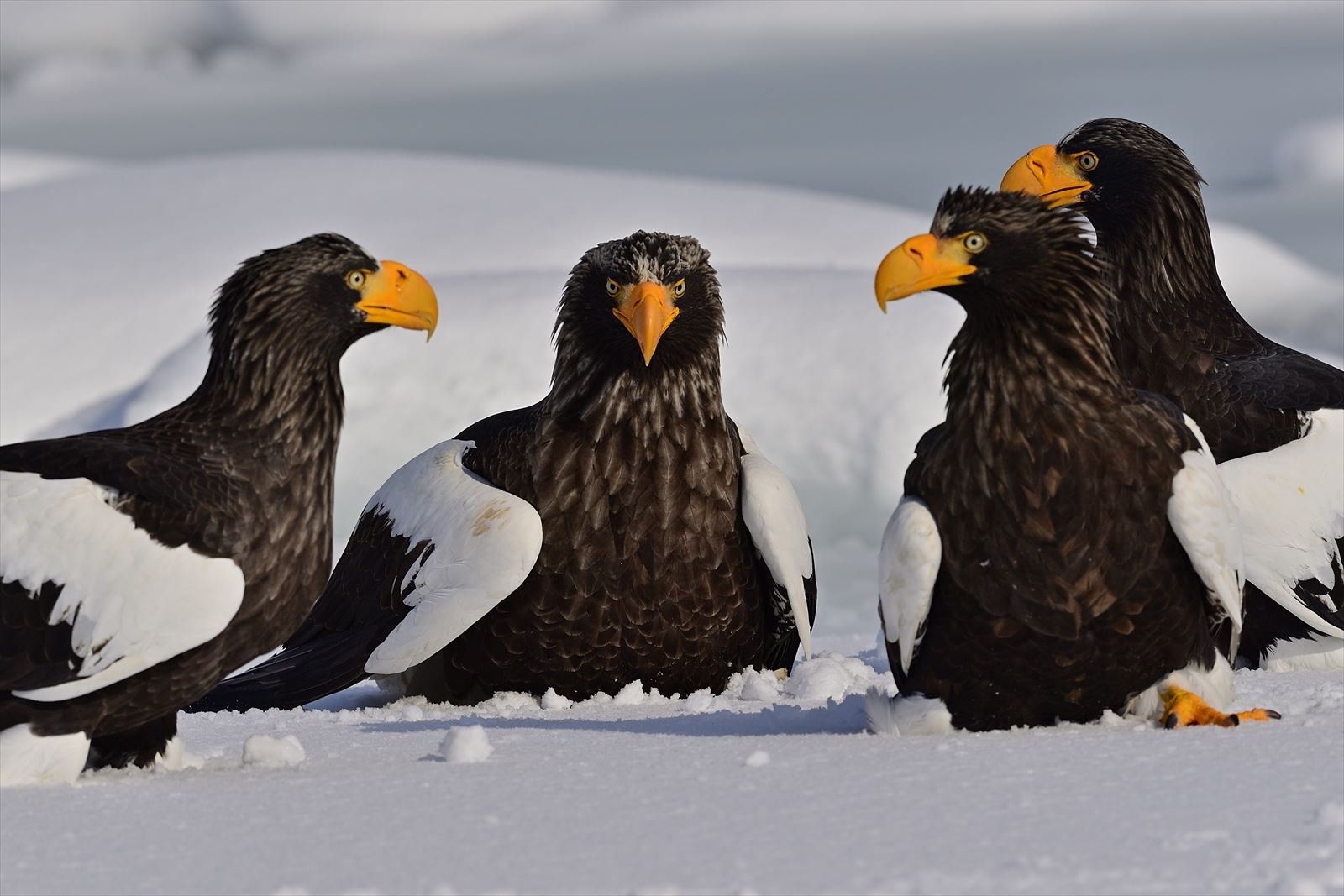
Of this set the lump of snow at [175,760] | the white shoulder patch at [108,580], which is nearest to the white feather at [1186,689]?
the white shoulder patch at [108,580]

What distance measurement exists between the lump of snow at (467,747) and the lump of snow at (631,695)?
4.87 ft

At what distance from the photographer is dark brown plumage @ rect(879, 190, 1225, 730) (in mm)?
4598

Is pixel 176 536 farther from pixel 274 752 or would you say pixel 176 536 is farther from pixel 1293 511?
pixel 1293 511

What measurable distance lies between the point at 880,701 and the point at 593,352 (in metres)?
1.91

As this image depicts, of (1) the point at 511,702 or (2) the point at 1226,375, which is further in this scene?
(2) the point at 1226,375

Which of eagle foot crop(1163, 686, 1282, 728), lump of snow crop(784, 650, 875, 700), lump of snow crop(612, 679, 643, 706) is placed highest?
eagle foot crop(1163, 686, 1282, 728)

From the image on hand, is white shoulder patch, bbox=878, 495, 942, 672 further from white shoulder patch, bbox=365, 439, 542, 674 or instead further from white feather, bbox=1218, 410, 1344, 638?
white feather, bbox=1218, 410, 1344, 638

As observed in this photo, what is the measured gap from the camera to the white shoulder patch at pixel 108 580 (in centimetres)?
441

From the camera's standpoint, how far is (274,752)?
4.80 meters

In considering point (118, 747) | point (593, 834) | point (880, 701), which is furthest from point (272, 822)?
point (880, 701)

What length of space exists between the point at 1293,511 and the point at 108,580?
3884 millimetres

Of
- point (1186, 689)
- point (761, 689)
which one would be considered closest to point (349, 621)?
point (761, 689)

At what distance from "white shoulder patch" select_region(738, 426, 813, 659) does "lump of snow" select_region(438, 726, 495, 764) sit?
6.05ft

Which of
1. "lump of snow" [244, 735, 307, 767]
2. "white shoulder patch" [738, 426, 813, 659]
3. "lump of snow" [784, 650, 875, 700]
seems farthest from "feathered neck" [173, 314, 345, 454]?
"lump of snow" [784, 650, 875, 700]
